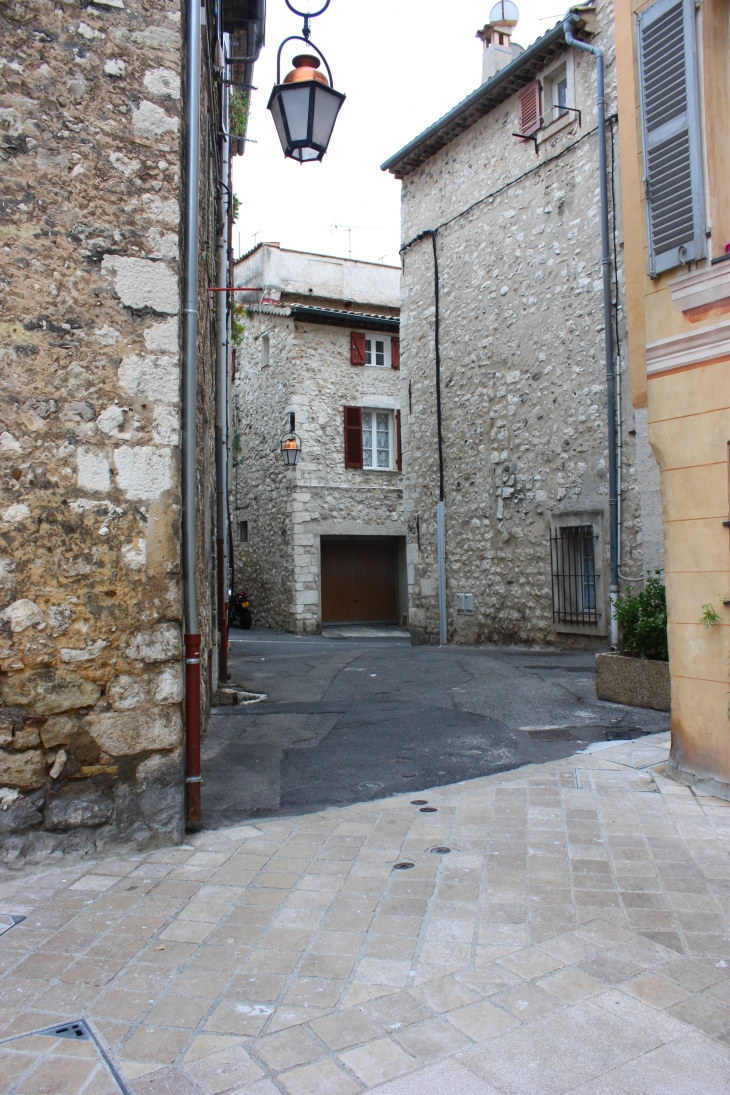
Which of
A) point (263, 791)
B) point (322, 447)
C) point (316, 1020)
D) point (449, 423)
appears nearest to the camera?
Result: point (316, 1020)

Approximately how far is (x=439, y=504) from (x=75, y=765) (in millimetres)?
9917

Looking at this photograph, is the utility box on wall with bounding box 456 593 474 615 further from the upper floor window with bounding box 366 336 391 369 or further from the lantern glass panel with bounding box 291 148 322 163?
the lantern glass panel with bounding box 291 148 322 163

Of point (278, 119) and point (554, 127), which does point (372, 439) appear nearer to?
point (554, 127)

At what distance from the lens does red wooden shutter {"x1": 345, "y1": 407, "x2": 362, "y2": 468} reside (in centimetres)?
1761

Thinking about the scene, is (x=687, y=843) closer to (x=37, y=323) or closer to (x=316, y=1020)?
(x=316, y=1020)

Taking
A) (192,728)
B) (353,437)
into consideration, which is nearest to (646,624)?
(192,728)

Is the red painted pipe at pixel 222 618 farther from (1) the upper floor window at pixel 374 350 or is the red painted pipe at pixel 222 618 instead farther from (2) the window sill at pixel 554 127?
(1) the upper floor window at pixel 374 350

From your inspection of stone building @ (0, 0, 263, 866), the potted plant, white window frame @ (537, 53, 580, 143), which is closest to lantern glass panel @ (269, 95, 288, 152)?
stone building @ (0, 0, 263, 866)

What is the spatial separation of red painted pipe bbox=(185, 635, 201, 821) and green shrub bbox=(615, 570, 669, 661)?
395 cm

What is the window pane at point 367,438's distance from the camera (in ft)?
59.3

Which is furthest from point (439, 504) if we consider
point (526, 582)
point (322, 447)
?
point (322, 447)

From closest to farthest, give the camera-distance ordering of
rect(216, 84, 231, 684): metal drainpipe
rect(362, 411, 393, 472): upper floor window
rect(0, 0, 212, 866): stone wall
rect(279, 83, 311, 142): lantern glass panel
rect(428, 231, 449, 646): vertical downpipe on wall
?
rect(0, 0, 212, 866): stone wall, rect(279, 83, 311, 142): lantern glass panel, rect(216, 84, 231, 684): metal drainpipe, rect(428, 231, 449, 646): vertical downpipe on wall, rect(362, 411, 393, 472): upper floor window

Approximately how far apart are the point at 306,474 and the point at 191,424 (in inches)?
521

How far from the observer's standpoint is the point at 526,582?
36.6 ft
